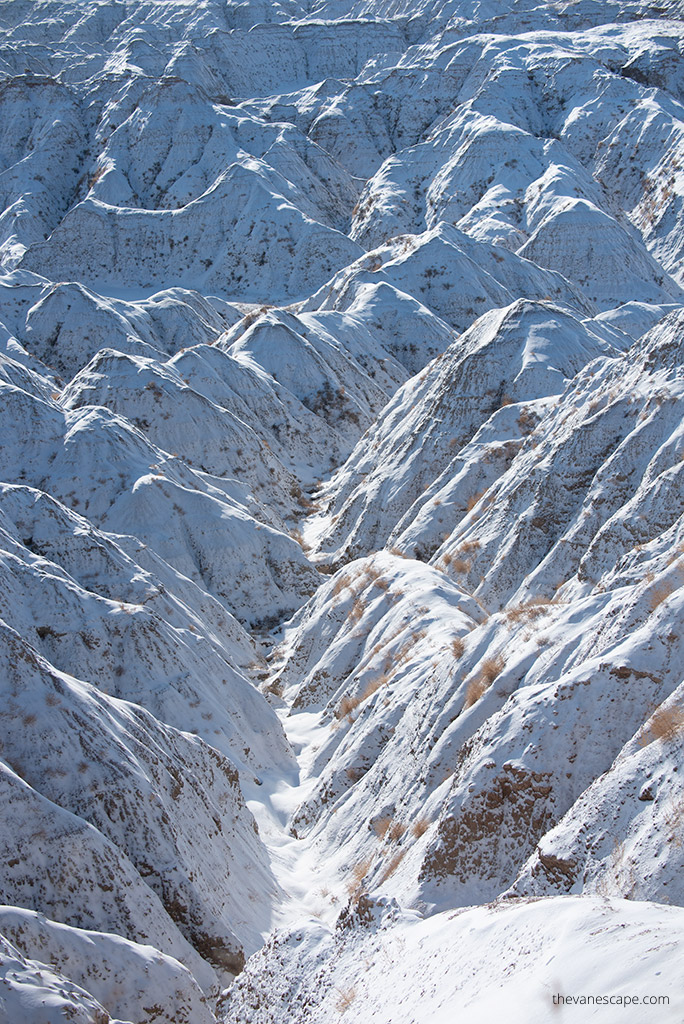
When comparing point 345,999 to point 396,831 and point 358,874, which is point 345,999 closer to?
point 396,831

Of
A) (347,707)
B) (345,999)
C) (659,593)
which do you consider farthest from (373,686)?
(345,999)

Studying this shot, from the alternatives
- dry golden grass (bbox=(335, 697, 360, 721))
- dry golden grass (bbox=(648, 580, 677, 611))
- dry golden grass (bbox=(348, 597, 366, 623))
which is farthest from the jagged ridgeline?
dry golden grass (bbox=(348, 597, 366, 623))

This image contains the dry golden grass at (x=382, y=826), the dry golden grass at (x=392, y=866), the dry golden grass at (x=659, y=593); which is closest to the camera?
the dry golden grass at (x=659, y=593)

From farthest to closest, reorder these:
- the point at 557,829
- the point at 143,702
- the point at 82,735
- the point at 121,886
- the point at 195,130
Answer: the point at 195,130, the point at 143,702, the point at 82,735, the point at 121,886, the point at 557,829

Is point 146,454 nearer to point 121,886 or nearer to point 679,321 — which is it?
point 679,321

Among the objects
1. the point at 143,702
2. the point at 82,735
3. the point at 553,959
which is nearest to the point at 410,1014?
the point at 553,959

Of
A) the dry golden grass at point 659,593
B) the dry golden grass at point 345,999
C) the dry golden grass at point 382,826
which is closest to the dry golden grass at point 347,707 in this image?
the dry golden grass at point 382,826

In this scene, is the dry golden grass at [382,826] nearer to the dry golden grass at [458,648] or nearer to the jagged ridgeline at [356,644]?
the jagged ridgeline at [356,644]

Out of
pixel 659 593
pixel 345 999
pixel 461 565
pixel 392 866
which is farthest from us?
pixel 461 565
